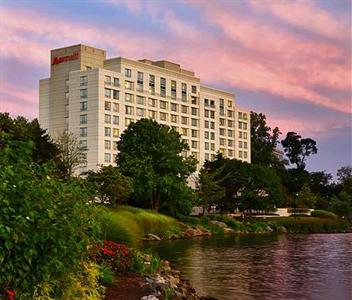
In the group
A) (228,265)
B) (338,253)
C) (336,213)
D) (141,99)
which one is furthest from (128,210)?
(141,99)

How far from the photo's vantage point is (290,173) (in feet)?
488

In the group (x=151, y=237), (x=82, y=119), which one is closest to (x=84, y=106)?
(x=82, y=119)

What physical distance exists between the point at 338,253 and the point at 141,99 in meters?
104

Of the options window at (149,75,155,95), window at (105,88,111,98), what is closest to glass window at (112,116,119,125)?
window at (105,88,111,98)

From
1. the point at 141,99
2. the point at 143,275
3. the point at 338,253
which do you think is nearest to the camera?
the point at 143,275

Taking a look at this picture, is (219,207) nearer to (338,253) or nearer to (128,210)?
(128,210)

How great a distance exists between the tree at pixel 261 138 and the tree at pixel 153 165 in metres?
94.8

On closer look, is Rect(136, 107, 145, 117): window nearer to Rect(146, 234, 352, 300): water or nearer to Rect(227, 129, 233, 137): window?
Rect(227, 129, 233, 137): window

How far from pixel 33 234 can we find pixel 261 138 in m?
165

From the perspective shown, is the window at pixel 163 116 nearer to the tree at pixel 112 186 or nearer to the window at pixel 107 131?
the window at pixel 107 131

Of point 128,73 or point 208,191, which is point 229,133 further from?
point 208,191

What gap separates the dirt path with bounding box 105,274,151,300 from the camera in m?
14.2

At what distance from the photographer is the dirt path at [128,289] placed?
46.5 ft

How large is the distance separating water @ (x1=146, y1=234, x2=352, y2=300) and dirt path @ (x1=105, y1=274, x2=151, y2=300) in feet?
15.4
